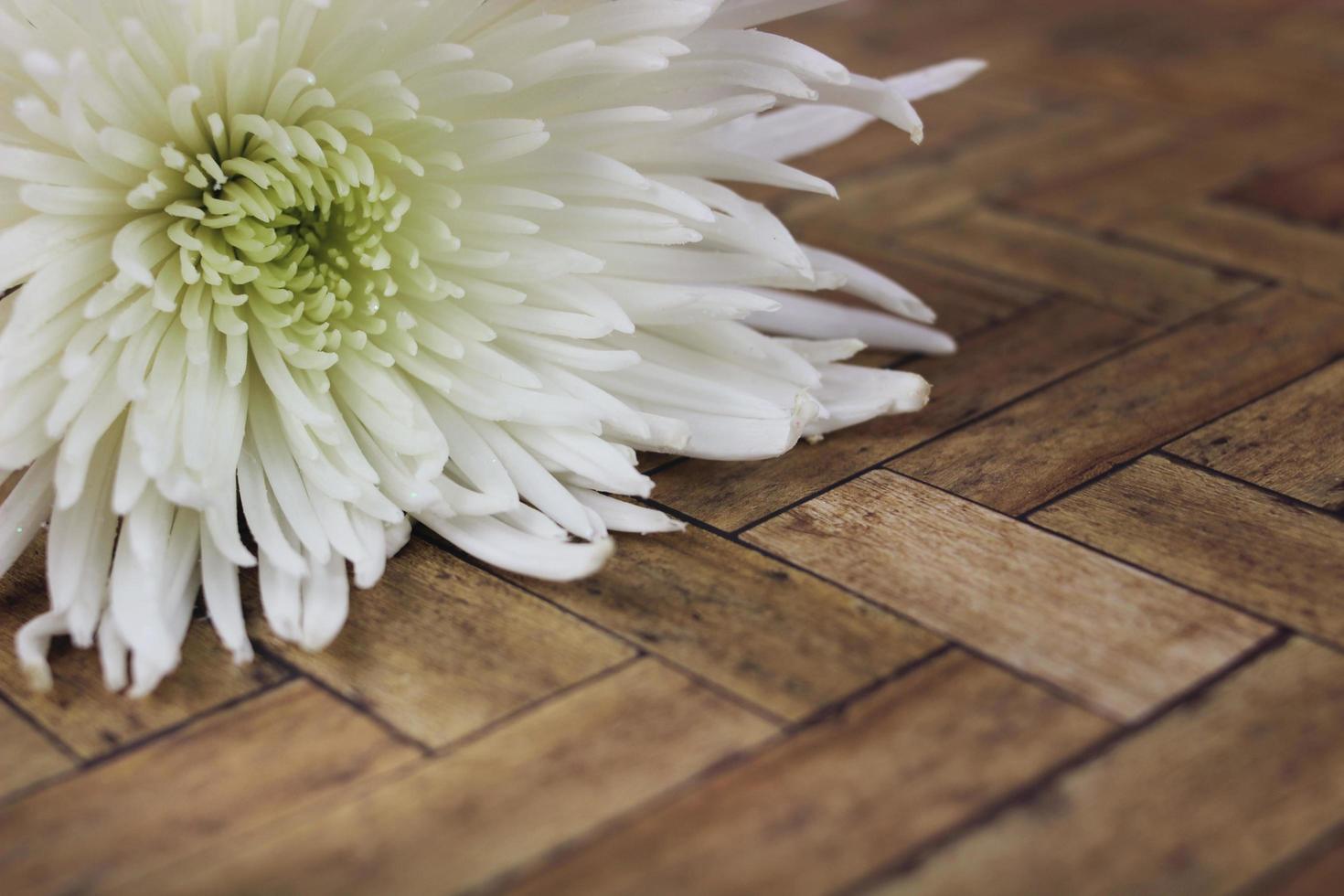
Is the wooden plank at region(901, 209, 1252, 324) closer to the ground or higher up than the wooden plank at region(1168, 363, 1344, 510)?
higher up

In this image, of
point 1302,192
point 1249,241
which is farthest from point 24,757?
point 1302,192

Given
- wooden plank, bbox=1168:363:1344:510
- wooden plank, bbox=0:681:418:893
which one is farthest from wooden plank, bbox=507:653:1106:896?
wooden plank, bbox=1168:363:1344:510

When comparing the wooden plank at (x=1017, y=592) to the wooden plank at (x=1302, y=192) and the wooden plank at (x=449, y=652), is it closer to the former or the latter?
the wooden plank at (x=449, y=652)

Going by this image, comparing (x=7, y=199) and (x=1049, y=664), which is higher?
(x=7, y=199)

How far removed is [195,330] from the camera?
690 millimetres

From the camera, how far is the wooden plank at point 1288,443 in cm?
79

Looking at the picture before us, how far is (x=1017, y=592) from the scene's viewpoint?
2.27 ft

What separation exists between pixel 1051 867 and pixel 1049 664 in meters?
0.13

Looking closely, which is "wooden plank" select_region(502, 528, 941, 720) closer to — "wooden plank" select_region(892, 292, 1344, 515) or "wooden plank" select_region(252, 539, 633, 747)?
"wooden plank" select_region(252, 539, 633, 747)

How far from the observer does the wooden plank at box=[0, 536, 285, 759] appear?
0.62 m

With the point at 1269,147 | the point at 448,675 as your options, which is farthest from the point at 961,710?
the point at 1269,147

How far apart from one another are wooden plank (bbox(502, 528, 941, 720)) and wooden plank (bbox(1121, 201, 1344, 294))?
56 centimetres

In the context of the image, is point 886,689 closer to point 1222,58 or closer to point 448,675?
point 448,675

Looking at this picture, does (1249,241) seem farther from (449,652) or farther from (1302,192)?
(449,652)
